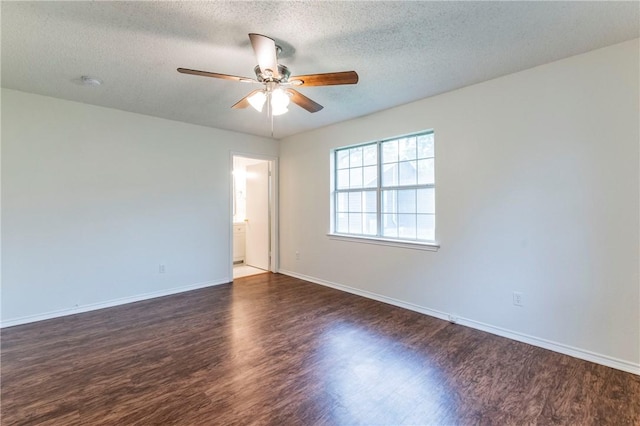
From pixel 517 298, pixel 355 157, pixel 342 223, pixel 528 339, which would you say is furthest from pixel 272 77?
pixel 528 339

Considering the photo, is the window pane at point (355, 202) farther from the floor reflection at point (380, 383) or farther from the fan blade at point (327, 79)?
the fan blade at point (327, 79)

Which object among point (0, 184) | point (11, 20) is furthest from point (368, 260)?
point (0, 184)

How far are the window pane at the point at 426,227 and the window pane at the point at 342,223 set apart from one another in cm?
125

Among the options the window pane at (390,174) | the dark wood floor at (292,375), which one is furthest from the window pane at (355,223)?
the dark wood floor at (292,375)

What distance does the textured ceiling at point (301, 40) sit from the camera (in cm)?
188

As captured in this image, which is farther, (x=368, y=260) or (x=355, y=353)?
(x=368, y=260)

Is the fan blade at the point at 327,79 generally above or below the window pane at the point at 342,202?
above

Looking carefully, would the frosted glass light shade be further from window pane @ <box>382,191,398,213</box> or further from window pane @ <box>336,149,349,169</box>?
window pane @ <box>336,149,349,169</box>

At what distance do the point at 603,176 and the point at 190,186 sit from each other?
472 cm

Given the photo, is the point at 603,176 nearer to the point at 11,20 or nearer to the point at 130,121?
the point at 11,20

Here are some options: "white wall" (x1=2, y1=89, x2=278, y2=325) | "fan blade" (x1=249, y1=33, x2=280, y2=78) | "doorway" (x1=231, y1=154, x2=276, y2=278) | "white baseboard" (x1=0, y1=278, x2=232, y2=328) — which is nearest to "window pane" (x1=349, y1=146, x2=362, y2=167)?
"doorway" (x1=231, y1=154, x2=276, y2=278)

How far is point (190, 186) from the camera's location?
14.6ft

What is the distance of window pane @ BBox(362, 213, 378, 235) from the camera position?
414 centimetres

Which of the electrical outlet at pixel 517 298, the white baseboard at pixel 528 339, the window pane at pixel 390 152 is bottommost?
the white baseboard at pixel 528 339
